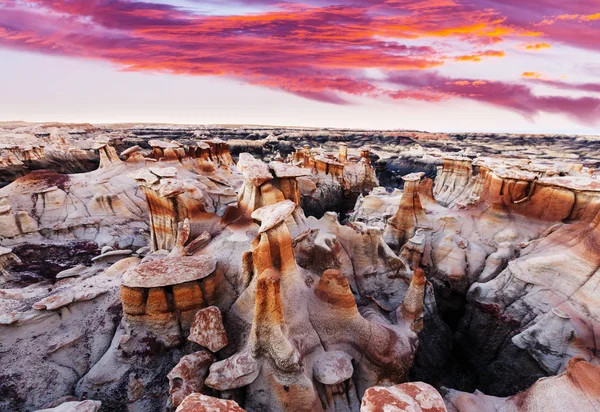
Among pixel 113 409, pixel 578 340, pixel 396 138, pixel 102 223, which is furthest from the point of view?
pixel 396 138

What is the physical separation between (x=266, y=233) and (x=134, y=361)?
149 inches

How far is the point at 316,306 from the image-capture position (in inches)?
252

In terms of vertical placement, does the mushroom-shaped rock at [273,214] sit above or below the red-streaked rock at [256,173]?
below

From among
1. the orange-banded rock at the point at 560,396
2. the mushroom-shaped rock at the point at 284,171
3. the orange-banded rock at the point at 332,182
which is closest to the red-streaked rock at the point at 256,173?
the mushroom-shaped rock at the point at 284,171

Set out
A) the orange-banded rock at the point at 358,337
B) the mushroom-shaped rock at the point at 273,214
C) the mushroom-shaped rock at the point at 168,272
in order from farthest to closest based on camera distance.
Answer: the mushroom-shaped rock at the point at 168,272
the mushroom-shaped rock at the point at 273,214
the orange-banded rock at the point at 358,337


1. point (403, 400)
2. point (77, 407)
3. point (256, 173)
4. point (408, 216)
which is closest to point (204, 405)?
point (403, 400)

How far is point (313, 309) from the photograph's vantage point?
6.35 m

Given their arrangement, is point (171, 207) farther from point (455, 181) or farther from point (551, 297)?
point (455, 181)

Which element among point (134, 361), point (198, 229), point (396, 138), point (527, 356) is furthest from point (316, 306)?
point (396, 138)

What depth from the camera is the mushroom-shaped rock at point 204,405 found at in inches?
142

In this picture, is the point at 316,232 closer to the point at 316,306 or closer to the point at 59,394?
the point at 316,306

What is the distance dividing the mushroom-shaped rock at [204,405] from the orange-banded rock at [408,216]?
10.3m

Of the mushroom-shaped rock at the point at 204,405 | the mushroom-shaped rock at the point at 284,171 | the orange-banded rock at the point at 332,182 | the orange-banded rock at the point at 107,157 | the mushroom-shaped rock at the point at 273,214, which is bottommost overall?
the orange-banded rock at the point at 332,182

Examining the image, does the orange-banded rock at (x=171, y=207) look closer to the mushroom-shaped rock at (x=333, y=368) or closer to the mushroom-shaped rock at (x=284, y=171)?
the mushroom-shaped rock at (x=284, y=171)
